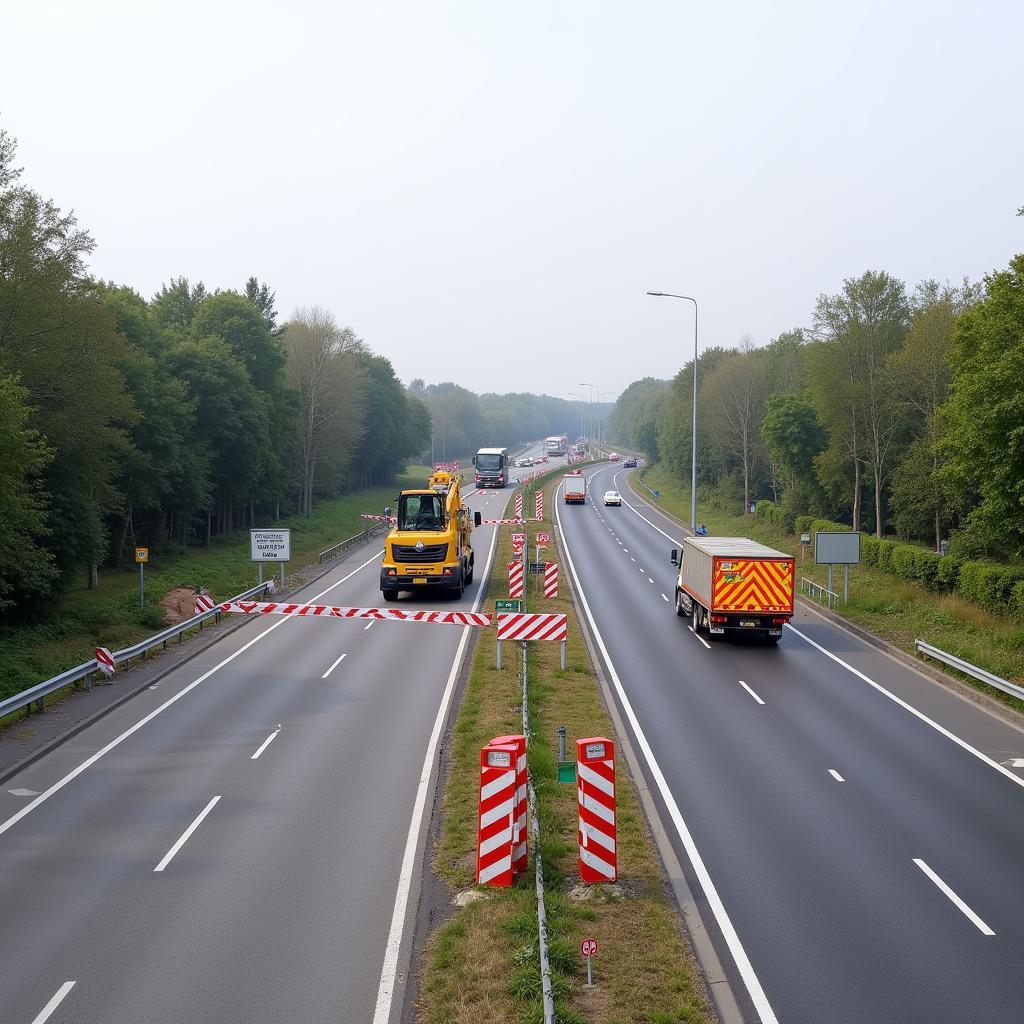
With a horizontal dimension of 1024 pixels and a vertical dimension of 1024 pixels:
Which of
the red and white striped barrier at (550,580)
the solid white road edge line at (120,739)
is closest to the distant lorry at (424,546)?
the red and white striped barrier at (550,580)

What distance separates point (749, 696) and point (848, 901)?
1122 cm

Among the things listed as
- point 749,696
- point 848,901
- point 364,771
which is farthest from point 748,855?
point 749,696

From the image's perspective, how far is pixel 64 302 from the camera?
34.6 m

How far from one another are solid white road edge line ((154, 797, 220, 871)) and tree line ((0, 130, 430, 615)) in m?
12.3

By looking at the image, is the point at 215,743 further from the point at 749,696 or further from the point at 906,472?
the point at 906,472

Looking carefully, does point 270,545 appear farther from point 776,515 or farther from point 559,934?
point 776,515

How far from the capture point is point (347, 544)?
59.8 meters

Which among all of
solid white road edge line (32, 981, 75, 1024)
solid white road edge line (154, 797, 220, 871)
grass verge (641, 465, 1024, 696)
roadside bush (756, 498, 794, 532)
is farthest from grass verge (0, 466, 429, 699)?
roadside bush (756, 498, 794, 532)

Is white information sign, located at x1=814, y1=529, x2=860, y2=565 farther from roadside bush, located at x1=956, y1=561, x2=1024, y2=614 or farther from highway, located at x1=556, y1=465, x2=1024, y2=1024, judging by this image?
highway, located at x1=556, y1=465, x2=1024, y2=1024

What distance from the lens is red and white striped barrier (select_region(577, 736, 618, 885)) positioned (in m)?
11.8

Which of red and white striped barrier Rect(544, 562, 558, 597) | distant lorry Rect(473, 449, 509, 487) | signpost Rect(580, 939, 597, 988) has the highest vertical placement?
distant lorry Rect(473, 449, 509, 487)

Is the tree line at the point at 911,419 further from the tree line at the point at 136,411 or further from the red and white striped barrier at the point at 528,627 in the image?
the tree line at the point at 136,411

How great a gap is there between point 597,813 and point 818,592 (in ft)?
97.5

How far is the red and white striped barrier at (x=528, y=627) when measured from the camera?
22.6 metres
